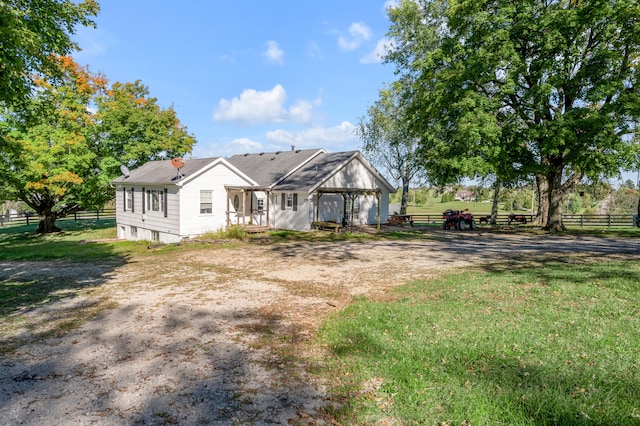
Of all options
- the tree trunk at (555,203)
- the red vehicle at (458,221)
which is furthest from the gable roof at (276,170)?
the tree trunk at (555,203)

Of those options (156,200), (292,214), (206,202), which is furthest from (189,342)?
(292,214)

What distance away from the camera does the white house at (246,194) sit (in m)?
22.4

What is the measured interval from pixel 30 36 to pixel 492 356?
1239 centimetres

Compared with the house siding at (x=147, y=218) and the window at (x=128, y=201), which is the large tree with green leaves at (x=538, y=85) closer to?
the house siding at (x=147, y=218)

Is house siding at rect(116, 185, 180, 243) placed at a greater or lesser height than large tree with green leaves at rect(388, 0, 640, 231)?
lesser

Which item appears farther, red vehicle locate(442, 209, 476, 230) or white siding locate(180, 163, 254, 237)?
red vehicle locate(442, 209, 476, 230)

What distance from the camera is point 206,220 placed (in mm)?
22859

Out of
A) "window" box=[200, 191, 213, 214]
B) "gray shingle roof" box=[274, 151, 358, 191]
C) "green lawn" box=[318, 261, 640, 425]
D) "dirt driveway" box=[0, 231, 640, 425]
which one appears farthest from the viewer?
"gray shingle roof" box=[274, 151, 358, 191]

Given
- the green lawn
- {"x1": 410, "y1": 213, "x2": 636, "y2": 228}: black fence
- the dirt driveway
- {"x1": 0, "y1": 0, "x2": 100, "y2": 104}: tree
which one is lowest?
the dirt driveway

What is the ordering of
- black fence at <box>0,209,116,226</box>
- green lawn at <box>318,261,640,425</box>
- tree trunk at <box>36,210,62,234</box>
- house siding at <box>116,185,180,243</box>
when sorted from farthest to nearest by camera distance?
black fence at <box>0,209,116,226</box> → tree trunk at <box>36,210,62,234</box> → house siding at <box>116,185,180,243</box> → green lawn at <box>318,261,640,425</box>

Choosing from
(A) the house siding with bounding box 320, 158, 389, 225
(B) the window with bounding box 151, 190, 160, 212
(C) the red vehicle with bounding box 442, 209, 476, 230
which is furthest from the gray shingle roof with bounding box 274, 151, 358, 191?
(C) the red vehicle with bounding box 442, 209, 476, 230

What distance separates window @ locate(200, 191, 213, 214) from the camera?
22.7 meters

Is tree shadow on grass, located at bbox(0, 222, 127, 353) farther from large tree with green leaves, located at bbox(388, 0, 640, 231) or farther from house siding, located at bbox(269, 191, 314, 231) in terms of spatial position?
large tree with green leaves, located at bbox(388, 0, 640, 231)

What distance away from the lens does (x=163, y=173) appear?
2430 centimetres
